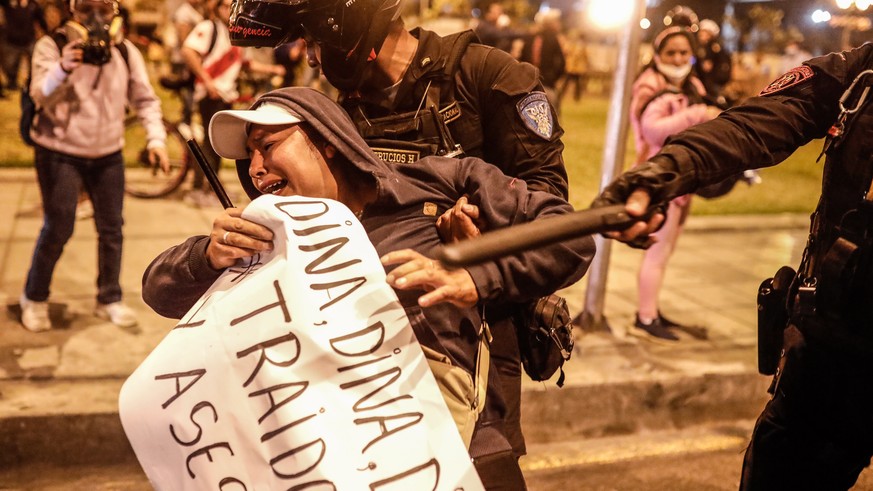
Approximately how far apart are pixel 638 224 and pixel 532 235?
32 cm

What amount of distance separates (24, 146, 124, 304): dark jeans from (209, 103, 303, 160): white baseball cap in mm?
2956

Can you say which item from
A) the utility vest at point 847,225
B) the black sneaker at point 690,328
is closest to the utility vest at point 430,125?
the utility vest at point 847,225

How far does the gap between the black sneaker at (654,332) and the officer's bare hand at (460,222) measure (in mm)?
3510

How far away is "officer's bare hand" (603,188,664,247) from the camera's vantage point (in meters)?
1.72

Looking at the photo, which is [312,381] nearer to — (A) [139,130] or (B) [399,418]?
(B) [399,418]

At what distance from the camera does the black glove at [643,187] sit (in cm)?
177

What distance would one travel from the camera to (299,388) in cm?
164

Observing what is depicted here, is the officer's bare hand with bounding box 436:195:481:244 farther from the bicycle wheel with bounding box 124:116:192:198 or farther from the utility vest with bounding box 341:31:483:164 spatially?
the bicycle wheel with bounding box 124:116:192:198

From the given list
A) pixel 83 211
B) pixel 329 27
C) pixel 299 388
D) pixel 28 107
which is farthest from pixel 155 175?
pixel 299 388

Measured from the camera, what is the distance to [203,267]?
188 centimetres

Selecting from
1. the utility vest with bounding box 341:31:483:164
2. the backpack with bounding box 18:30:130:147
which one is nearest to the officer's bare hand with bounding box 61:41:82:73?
the backpack with bounding box 18:30:130:147

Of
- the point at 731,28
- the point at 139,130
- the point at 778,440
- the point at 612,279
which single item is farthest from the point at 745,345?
the point at 731,28

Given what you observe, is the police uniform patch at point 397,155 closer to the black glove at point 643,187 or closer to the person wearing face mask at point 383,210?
the person wearing face mask at point 383,210

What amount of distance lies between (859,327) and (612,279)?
4.35 m
